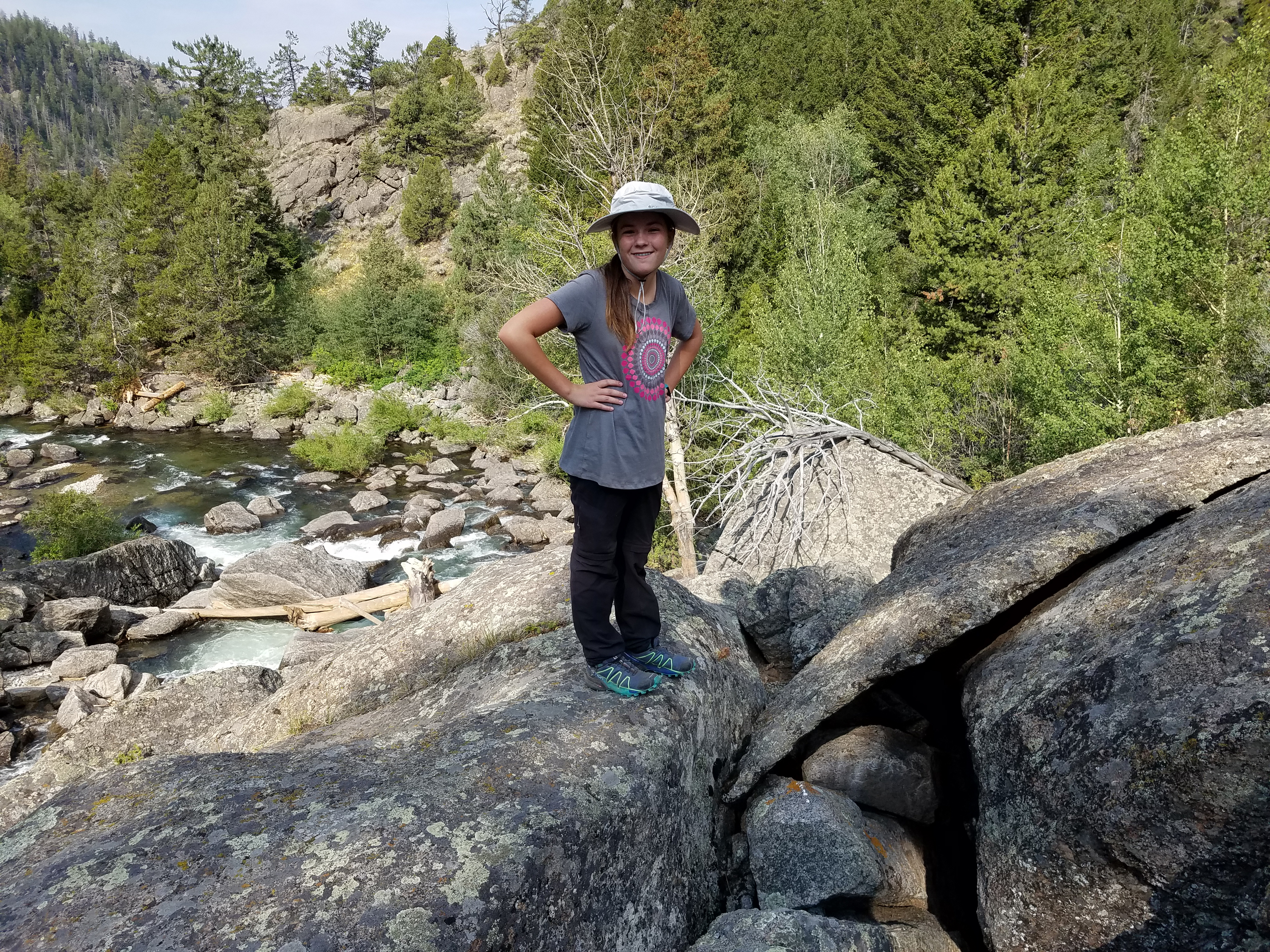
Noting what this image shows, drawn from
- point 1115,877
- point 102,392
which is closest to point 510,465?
point 102,392

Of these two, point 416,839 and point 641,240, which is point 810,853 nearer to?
point 416,839

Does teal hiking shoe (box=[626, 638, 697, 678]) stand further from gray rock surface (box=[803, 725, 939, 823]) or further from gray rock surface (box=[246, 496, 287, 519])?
gray rock surface (box=[246, 496, 287, 519])

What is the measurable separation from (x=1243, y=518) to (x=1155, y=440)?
5.84ft

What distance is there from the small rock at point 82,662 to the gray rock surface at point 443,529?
27.0ft

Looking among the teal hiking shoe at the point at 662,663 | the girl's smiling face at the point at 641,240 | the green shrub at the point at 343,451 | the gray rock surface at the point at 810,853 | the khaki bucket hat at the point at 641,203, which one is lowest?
the green shrub at the point at 343,451

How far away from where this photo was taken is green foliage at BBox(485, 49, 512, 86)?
77.3m

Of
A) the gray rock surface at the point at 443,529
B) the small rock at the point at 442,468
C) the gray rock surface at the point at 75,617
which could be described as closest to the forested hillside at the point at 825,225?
the small rock at the point at 442,468

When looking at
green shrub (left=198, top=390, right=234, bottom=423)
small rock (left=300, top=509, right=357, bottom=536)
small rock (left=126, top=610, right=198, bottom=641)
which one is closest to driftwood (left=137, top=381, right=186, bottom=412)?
green shrub (left=198, top=390, right=234, bottom=423)

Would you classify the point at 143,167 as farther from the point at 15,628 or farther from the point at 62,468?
the point at 15,628

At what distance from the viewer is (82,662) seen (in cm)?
1463

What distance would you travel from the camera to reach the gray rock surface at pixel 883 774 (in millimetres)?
4004

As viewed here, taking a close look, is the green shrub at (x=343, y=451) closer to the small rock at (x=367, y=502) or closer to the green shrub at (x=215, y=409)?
the small rock at (x=367, y=502)

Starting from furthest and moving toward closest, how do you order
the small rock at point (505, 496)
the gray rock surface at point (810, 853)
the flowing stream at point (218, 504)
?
the small rock at point (505, 496), the flowing stream at point (218, 504), the gray rock surface at point (810, 853)

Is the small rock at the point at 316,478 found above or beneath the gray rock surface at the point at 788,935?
beneath
